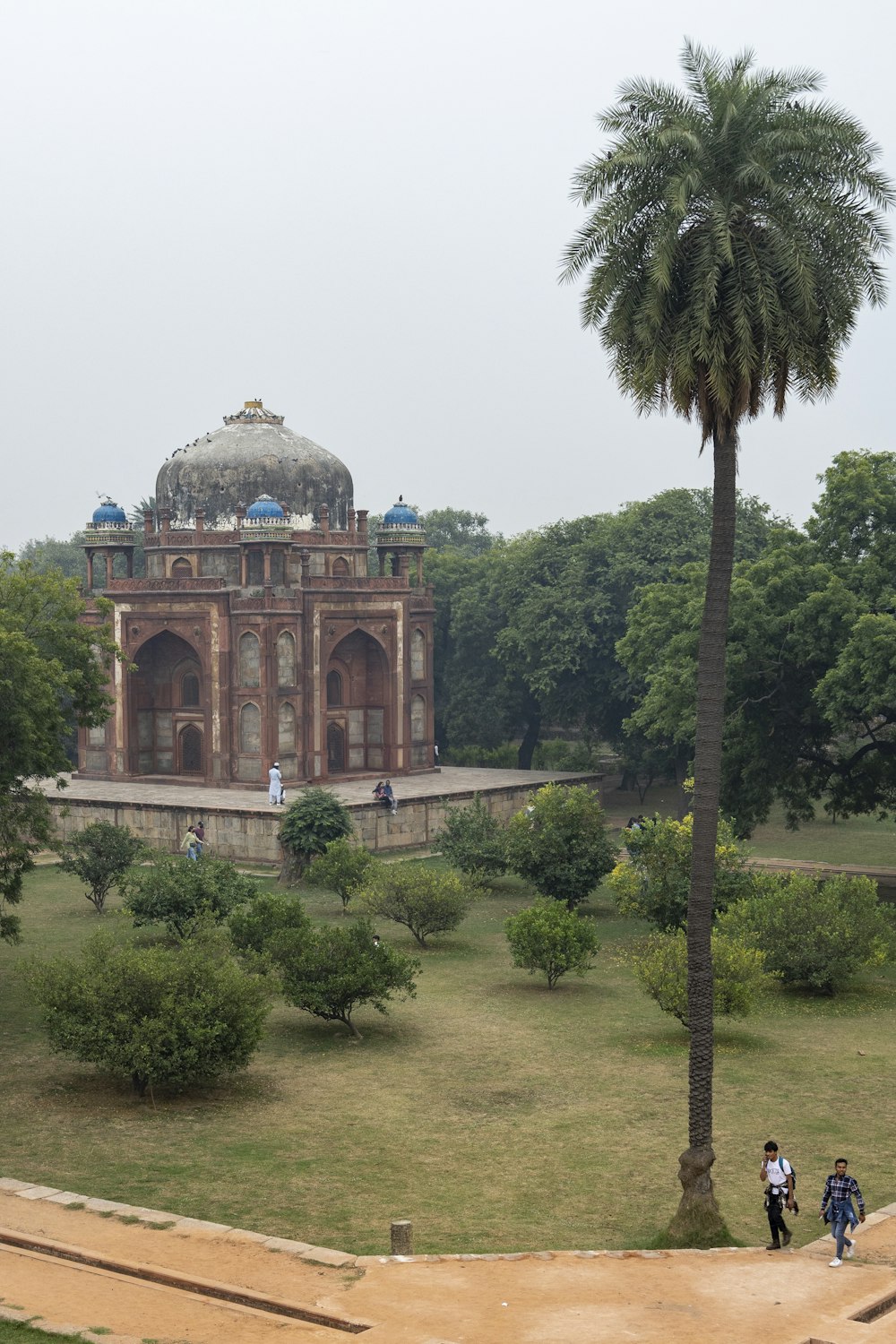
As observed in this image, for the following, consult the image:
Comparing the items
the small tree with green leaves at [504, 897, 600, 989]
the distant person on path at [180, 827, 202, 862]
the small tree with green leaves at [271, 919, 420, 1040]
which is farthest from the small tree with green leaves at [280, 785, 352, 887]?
the small tree with green leaves at [271, 919, 420, 1040]

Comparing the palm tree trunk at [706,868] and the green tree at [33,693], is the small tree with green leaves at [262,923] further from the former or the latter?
the palm tree trunk at [706,868]

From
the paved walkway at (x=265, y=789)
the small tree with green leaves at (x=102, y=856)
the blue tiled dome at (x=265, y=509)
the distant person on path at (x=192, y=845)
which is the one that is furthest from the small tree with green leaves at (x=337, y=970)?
the blue tiled dome at (x=265, y=509)

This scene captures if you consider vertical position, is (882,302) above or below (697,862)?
above

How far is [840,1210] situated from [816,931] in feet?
34.9

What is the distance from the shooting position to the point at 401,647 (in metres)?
45.5

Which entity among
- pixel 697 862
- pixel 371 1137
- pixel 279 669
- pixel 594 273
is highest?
pixel 594 273

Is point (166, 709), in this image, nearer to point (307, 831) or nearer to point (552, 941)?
point (307, 831)

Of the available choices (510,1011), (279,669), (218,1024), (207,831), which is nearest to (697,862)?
(218,1024)

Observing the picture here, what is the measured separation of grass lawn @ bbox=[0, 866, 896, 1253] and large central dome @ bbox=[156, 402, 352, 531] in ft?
74.1

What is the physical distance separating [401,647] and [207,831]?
9.66 metres

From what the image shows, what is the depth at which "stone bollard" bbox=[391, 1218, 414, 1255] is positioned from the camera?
13.5m

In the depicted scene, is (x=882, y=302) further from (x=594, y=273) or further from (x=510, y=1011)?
(x=510, y=1011)

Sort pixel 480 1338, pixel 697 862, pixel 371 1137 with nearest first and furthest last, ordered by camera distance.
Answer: pixel 480 1338 < pixel 697 862 < pixel 371 1137

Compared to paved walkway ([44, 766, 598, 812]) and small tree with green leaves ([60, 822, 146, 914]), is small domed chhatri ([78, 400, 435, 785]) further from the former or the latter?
small tree with green leaves ([60, 822, 146, 914])
